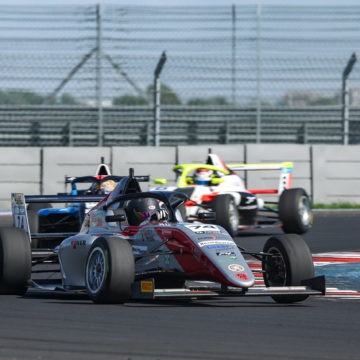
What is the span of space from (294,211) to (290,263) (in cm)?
804

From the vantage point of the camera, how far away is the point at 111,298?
8.11 metres

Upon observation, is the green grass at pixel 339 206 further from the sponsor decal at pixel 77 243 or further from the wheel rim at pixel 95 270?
the wheel rim at pixel 95 270

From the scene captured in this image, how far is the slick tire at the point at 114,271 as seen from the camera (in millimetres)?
8031

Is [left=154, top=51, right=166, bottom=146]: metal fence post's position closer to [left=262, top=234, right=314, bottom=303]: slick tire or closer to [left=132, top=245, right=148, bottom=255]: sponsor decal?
[left=132, top=245, right=148, bottom=255]: sponsor decal

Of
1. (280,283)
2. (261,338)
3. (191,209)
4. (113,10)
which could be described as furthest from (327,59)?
(261,338)

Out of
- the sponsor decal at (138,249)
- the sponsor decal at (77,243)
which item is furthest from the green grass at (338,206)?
the sponsor decal at (138,249)

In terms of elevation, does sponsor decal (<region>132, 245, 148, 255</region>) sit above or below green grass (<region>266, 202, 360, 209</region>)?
above

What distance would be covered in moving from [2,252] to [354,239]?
325 inches

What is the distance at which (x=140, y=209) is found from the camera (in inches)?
366

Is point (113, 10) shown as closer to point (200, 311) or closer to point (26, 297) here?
point (26, 297)

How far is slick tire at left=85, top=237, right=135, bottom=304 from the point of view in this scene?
26.3 ft

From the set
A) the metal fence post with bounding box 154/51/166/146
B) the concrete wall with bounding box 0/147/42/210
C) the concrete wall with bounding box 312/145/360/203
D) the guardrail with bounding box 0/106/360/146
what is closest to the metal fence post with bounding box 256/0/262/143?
the guardrail with bounding box 0/106/360/146

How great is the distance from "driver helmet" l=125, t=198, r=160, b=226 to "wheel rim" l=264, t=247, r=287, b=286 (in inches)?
47.9

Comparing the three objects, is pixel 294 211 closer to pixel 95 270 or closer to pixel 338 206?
pixel 338 206
